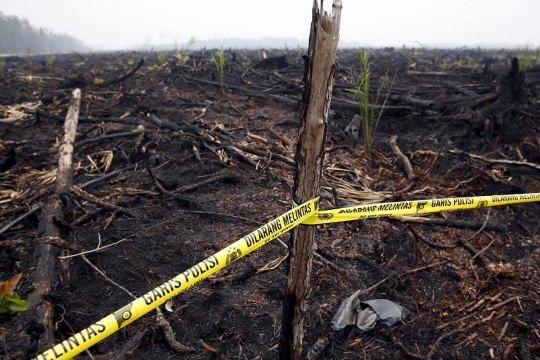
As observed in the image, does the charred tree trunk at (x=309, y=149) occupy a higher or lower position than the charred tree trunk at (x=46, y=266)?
higher

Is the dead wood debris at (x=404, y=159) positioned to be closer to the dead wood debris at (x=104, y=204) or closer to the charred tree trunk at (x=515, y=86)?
the charred tree trunk at (x=515, y=86)

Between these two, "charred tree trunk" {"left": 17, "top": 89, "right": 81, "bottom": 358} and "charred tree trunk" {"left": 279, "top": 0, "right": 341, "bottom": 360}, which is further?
"charred tree trunk" {"left": 17, "top": 89, "right": 81, "bottom": 358}

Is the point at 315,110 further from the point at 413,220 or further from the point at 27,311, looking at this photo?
the point at 413,220

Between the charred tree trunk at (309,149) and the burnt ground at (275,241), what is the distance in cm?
44

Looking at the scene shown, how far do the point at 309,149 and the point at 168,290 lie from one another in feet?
2.85

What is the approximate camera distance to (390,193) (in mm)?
3967

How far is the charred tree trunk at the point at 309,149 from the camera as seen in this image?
1417 mm

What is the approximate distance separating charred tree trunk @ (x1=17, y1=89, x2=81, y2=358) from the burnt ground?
0.06m

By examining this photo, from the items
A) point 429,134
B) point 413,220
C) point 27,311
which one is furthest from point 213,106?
point 27,311

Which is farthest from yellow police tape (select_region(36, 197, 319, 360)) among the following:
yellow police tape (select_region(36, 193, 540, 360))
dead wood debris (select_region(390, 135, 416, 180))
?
dead wood debris (select_region(390, 135, 416, 180))

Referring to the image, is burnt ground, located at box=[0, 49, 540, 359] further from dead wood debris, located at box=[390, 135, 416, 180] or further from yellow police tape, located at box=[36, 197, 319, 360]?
yellow police tape, located at box=[36, 197, 319, 360]

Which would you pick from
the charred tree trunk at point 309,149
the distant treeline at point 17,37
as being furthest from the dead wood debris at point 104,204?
the distant treeline at point 17,37

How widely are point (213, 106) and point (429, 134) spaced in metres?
4.84

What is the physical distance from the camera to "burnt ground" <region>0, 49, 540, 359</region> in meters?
2.31
